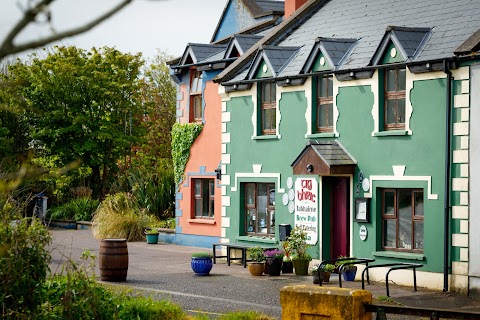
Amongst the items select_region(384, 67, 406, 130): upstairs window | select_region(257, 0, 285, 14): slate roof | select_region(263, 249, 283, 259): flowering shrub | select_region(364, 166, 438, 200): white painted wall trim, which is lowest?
select_region(263, 249, 283, 259): flowering shrub

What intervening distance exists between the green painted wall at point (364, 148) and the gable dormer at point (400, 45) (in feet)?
2.39

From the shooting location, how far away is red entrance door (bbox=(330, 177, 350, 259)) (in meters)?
23.1

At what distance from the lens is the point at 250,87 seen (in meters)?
25.7

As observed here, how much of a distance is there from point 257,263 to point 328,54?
5.29 meters

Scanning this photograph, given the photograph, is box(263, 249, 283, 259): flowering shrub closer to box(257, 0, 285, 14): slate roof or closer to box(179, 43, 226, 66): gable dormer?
box(179, 43, 226, 66): gable dormer

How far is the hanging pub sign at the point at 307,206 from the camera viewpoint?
76.9 ft

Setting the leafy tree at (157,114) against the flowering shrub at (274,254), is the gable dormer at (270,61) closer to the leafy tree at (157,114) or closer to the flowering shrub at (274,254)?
the flowering shrub at (274,254)

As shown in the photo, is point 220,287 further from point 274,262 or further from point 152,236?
point 152,236

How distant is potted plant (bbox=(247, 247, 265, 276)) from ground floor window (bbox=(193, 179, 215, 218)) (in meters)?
6.69

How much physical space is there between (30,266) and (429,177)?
10.9 m

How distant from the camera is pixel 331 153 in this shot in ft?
73.7

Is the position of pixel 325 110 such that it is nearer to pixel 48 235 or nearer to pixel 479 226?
pixel 479 226

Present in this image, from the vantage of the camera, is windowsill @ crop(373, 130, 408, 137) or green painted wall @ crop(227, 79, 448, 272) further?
windowsill @ crop(373, 130, 408, 137)

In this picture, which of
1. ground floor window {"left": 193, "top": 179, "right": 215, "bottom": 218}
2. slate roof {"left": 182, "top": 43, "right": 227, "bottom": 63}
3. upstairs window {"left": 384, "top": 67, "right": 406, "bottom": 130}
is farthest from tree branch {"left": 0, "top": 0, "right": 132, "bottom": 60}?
slate roof {"left": 182, "top": 43, "right": 227, "bottom": 63}
